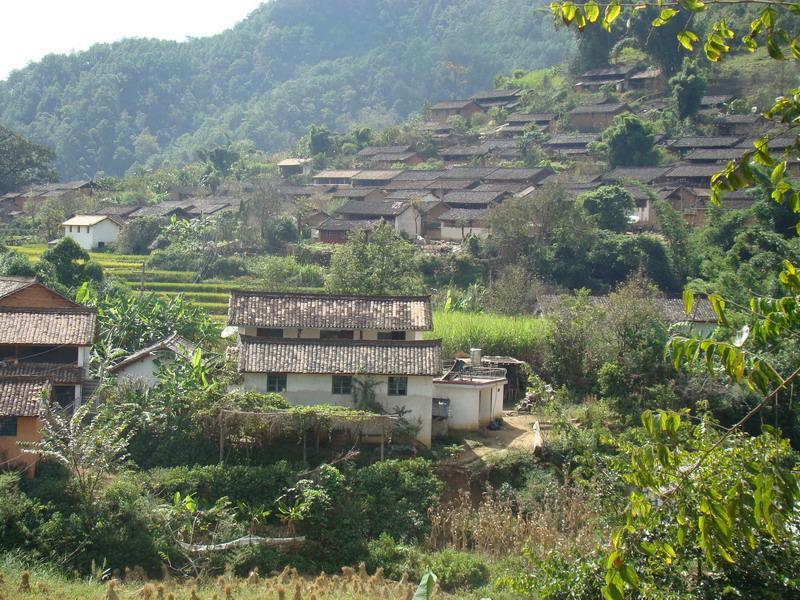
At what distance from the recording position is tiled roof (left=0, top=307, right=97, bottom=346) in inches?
736

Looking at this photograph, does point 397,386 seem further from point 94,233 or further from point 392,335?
point 94,233

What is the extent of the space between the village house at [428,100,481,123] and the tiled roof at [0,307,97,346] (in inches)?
1849

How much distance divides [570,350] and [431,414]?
4.83 metres

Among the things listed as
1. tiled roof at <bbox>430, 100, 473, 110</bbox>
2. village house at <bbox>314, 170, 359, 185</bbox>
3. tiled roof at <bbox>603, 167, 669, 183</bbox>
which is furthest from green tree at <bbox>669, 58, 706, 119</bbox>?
village house at <bbox>314, 170, 359, 185</bbox>

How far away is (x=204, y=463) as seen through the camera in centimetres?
1669

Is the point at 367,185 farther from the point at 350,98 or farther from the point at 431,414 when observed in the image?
the point at 350,98

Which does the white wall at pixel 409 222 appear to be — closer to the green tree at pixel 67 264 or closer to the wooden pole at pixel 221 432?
the green tree at pixel 67 264

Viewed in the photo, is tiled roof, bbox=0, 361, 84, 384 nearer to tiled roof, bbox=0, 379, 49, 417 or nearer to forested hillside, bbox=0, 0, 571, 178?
tiled roof, bbox=0, 379, 49, 417

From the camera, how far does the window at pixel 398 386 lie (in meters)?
18.5

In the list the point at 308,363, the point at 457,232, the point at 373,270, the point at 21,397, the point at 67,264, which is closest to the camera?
the point at 21,397

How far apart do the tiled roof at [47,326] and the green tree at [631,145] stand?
32.7m

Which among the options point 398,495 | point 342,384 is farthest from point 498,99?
point 398,495

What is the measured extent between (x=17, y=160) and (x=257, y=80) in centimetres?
6828

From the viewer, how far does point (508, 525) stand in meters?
15.2
